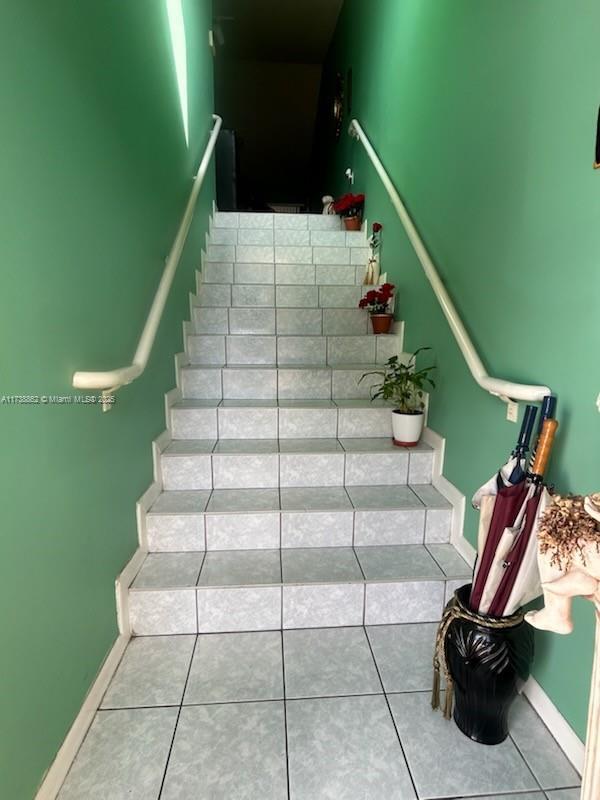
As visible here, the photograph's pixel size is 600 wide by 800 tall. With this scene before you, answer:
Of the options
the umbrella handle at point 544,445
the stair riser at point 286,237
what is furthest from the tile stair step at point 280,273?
the umbrella handle at point 544,445

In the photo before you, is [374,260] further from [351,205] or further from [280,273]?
[351,205]

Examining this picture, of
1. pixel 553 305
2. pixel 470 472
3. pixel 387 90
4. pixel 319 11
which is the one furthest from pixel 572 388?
pixel 319 11

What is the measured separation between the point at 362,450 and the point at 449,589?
2.29 ft

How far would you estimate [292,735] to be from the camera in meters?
1.19

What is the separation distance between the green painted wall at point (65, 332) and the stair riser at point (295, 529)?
0.20 metres

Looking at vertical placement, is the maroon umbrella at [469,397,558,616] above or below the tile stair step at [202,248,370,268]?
below

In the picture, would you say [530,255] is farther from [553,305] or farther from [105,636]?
[105,636]

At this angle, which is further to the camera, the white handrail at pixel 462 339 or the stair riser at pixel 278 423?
the stair riser at pixel 278 423

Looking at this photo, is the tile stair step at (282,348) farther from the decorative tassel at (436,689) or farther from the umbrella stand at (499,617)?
the decorative tassel at (436,689)

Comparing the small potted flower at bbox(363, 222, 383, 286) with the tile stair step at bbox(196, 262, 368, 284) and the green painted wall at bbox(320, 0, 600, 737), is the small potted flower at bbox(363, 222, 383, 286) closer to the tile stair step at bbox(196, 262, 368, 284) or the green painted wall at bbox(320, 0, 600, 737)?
the tile stair step at bbox(196, 262, 368, 284)

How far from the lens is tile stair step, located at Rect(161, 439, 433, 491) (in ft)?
6.48

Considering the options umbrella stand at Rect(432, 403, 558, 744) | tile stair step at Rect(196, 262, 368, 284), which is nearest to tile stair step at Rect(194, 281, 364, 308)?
tile stair step at Rect(196, 262, 368, 284)

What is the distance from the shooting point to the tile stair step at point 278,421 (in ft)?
7.22

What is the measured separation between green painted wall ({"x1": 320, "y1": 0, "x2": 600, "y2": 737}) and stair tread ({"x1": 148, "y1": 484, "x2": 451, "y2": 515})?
8.4 inches
